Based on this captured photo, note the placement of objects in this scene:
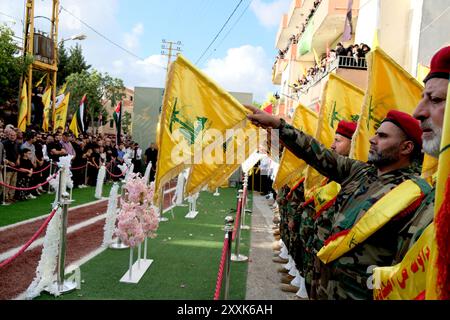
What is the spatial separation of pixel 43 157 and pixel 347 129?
10.2 m

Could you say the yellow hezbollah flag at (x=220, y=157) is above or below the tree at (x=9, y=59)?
below

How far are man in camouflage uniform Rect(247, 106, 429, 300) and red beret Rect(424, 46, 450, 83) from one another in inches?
25.8

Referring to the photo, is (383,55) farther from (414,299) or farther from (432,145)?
(414,299)

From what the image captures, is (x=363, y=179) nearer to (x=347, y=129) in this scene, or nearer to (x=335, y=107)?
(x=347, y=129)

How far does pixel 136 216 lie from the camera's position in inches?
217

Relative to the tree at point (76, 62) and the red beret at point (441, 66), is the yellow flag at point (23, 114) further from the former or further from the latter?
the tree at point (76, 62)

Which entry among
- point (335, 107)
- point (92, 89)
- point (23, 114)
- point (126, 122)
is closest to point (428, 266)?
point (335, 107)

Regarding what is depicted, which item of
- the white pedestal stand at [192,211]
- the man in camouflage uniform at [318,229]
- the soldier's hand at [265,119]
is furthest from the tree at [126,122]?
the soldier's hand at [265,119]

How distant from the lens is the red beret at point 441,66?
5.39 ft

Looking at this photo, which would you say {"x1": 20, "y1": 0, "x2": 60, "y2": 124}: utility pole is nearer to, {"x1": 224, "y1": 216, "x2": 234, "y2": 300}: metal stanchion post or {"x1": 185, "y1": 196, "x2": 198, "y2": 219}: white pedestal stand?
{"x1": 185, "y1": 196, "x2": 198, "y2": 219}: white pedestal stand

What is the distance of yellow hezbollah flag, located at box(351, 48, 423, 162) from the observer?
3598 mm

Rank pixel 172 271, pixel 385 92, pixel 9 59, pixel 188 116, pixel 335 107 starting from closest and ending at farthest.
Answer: pixel 188 116, pixel 385 92, pixel 335 107, pixel 172 271, pixel 9 59

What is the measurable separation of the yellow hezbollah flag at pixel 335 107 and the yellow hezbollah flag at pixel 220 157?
210 cm

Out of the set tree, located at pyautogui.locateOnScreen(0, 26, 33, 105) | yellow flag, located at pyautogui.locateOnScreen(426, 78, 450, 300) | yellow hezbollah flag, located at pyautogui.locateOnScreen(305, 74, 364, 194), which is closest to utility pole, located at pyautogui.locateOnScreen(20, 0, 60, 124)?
tree, located at pyautogui.locateOnScreen(0, 26, 33, 105)
